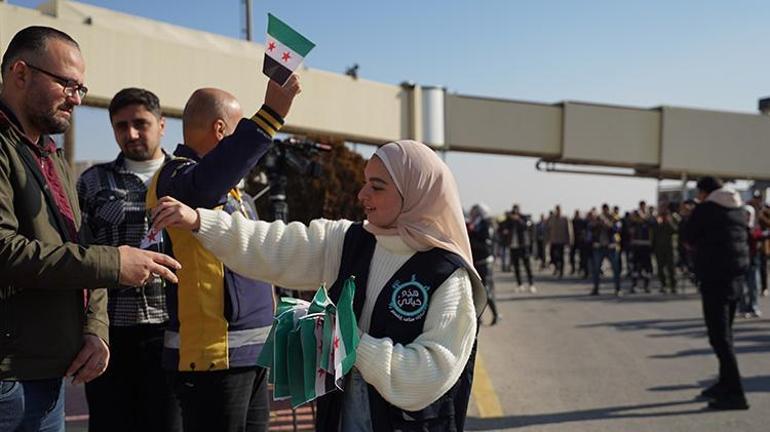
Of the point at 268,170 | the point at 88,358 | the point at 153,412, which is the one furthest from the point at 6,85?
the point at 268,170

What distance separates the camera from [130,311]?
3.39 meters

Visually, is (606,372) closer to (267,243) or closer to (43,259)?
(267,243)

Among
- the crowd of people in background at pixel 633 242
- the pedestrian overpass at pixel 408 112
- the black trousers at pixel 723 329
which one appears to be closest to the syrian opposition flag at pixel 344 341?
the black trousers at pixel 723 329

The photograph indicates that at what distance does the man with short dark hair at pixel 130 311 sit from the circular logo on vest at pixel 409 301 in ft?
4.63

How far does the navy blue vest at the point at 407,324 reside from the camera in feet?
7.57

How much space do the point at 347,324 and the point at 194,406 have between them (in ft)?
3.15

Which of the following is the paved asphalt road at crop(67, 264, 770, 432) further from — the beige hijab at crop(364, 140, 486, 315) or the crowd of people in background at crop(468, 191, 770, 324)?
the beige hijab at crop(364, 140, 486, 315)

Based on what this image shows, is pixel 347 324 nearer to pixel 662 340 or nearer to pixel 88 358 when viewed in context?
pixel 88 358

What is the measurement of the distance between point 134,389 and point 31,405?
3.78 ft

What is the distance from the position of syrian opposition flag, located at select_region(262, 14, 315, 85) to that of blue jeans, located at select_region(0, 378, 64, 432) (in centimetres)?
121

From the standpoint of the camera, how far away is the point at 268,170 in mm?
6164

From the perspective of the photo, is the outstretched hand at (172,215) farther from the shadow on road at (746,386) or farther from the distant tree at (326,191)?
the distant tree at (326,191)

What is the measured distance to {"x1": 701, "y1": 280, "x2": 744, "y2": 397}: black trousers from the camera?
20.0 feet

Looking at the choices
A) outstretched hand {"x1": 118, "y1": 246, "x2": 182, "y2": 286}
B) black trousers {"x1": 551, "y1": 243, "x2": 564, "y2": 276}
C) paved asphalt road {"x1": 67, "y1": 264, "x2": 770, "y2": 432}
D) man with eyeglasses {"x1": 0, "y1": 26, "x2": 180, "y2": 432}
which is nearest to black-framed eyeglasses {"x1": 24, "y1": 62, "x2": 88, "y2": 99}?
man with eyeglasses {"x1": 0, "y1": 26, "x2": 180, "y2": 432}
